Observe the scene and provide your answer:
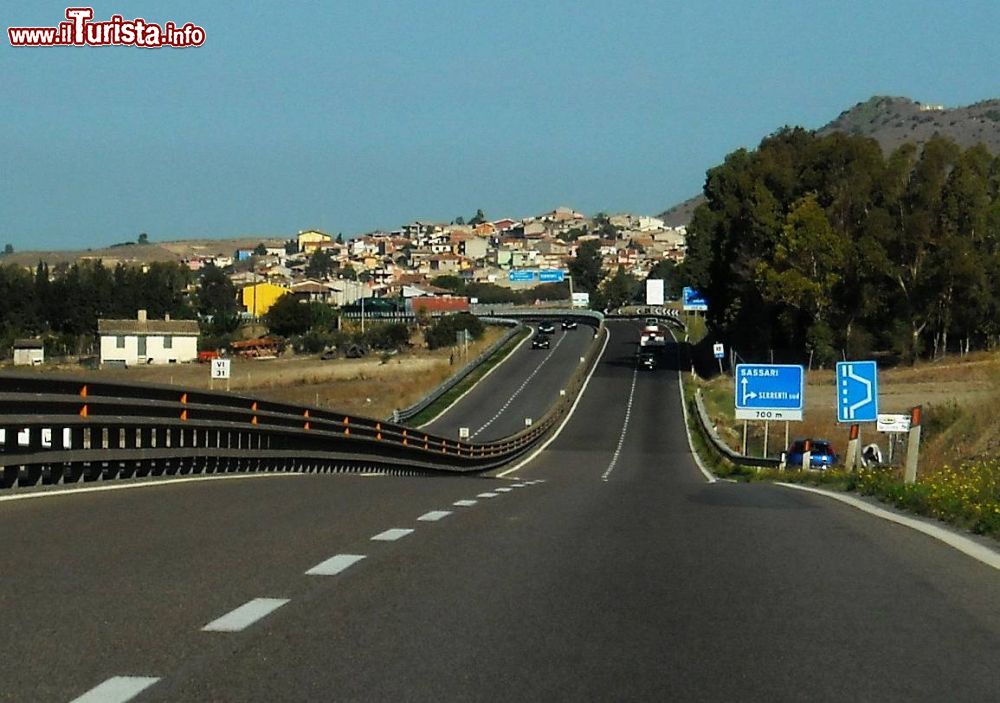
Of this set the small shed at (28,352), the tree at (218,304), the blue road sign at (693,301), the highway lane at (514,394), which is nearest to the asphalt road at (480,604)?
the small shed at (28,352)

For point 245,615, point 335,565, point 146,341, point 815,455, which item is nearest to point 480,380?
point 146,341

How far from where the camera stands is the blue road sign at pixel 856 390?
3716 centimetres

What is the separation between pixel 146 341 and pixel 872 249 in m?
45.9

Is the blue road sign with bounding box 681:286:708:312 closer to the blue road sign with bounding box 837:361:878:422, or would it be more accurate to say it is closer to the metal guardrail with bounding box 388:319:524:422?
the metal guardrail with bounding box 388:319:524:422

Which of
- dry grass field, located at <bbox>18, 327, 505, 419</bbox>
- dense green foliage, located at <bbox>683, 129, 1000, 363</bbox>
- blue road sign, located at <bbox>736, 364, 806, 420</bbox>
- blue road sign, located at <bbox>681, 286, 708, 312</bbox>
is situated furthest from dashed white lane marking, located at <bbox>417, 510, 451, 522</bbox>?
blue road sign, located at <bbox>681, 286, 708, 312</bbox>

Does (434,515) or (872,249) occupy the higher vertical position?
(872,249)

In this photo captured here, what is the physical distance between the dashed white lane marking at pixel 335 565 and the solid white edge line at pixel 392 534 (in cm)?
113

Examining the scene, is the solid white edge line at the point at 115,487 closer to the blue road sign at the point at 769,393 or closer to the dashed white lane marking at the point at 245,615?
the dashed white lane marking at the point at 245,615

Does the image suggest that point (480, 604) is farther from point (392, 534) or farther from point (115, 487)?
point (115, 487)

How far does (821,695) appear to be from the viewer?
22.4 feet

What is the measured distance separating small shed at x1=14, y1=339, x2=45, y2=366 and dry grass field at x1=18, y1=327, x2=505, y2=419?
22.8 m

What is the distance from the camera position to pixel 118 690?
6629 mm

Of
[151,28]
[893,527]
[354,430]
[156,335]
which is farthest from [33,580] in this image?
[156,335]

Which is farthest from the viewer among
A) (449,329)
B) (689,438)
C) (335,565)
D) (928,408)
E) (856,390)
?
(449,329)
